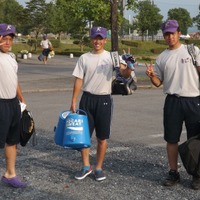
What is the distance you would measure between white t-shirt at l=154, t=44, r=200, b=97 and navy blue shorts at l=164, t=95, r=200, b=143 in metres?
0.08

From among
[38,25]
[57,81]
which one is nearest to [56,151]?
[57,81]

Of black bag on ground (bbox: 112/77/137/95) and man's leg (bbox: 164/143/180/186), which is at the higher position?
black bag on ground (bbox: 112/77/137/95)

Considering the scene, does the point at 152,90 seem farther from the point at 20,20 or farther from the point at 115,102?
the point at 20,20

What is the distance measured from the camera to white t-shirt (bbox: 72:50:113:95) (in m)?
5.40

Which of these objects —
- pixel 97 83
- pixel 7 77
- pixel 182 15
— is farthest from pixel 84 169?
pixel 182 15

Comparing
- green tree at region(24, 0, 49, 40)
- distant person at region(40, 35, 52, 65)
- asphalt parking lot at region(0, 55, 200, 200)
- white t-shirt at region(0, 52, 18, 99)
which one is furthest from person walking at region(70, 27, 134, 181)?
green tree at region(24, 0, 49, 40)

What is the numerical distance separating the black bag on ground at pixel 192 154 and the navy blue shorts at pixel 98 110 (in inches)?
38.0

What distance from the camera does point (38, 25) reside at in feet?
173

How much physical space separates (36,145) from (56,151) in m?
0.53

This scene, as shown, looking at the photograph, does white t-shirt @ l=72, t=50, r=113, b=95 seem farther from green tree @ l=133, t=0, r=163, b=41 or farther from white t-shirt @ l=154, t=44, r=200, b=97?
green tree @ l=133, t=0, r=163, b=41

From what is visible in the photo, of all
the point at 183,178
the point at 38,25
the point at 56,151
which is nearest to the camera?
the point at 183,178

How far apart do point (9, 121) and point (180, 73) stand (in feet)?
6.47

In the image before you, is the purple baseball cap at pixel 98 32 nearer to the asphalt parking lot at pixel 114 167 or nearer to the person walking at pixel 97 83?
the person walking at pixel 97 83

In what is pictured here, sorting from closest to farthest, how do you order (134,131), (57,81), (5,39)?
(5,39), (134,131), (57,81)
